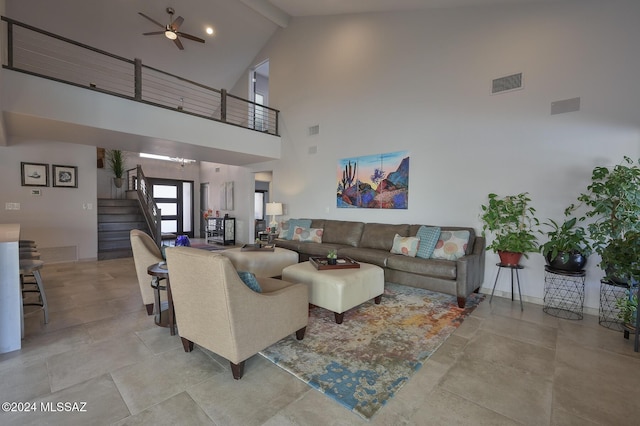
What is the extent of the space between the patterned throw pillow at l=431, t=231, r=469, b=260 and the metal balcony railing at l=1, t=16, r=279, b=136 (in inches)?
184

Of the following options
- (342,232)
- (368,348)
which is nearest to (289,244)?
(342,232)

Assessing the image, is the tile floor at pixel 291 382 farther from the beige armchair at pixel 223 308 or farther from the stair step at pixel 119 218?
the stair step at pixel 119 218

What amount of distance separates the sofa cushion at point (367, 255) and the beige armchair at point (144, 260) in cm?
276

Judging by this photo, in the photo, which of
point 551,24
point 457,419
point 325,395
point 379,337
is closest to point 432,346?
point 379,337

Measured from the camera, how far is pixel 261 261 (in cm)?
436

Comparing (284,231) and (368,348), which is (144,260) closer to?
(368,348)

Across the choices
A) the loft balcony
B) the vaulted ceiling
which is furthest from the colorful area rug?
the vaulted ceiling

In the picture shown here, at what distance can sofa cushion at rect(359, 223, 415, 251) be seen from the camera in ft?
16.0

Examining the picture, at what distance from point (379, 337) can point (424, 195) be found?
2.87 metres

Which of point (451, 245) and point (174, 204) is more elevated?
point (174, 204)

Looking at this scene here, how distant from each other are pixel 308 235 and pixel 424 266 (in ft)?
8.46

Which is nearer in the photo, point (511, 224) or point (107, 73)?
point (511, 224)

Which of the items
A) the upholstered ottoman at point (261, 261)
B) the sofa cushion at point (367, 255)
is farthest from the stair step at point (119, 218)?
the sofa cushion at point (367, 255)

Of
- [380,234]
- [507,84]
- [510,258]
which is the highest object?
[507,84]
